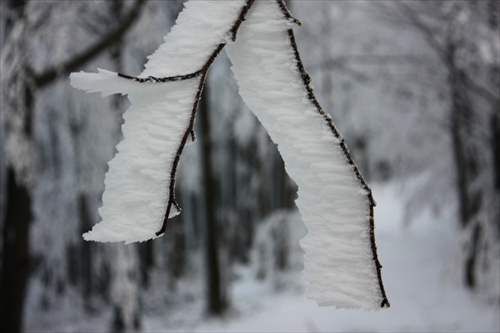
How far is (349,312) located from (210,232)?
5.30 m

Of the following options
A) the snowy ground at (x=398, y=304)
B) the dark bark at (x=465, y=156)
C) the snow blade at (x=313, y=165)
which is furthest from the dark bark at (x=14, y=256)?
the snow blade at (x=313, y=165)

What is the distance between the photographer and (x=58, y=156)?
10.8 metres

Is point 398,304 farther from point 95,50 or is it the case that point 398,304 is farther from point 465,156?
point 465,156

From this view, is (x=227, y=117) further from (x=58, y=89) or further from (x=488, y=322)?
(x=488, y=322)

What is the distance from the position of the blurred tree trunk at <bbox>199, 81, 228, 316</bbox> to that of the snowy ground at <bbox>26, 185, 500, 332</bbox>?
1.04 feet

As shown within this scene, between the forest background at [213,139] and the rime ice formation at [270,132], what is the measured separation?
181cm

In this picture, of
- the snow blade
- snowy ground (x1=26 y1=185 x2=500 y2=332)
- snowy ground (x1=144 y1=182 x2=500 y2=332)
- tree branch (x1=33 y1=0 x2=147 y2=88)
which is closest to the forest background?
tree branch (x1=33 y1=0 x2=147 y2=88)

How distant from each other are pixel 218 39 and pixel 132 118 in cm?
20

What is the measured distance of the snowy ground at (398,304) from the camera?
2373mm

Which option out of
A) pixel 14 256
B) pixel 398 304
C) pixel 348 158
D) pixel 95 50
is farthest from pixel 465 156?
pixel 348 158

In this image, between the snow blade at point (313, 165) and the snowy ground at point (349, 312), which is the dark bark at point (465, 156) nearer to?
the snowy ground at point (349, 312)

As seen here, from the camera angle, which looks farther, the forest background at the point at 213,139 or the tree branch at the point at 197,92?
the forest background at the point at 213,139

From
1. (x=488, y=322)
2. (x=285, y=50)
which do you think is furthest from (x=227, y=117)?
(x=285, y=50)

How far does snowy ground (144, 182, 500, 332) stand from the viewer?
93.4 inches
